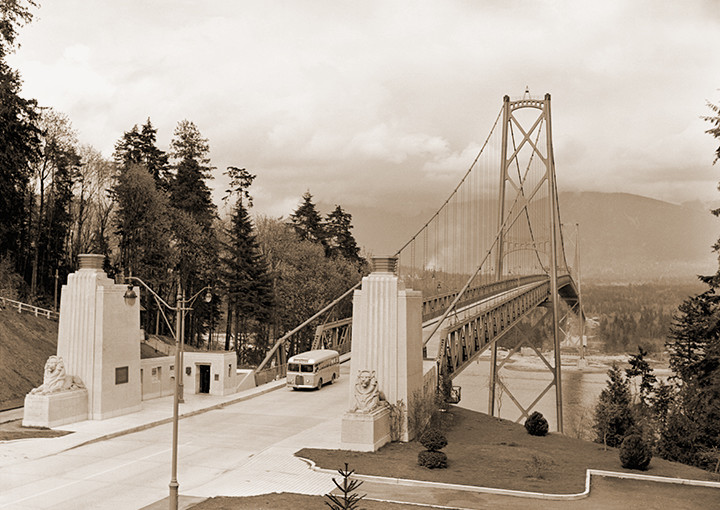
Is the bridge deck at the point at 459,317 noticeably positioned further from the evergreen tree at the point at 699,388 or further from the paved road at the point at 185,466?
the evergreen tree at the point at 699,388

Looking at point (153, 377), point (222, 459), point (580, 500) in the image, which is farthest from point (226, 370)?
point (580, 500)

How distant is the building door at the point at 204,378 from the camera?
3288 cm

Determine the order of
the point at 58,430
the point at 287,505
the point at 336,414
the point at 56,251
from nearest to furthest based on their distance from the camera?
the point at 287,505 → the point at 58,430 → the point at 336,414 → the point at 56,251

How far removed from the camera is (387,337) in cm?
2334

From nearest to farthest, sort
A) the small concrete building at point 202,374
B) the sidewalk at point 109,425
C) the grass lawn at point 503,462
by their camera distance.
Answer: the grass lawn at point 503,462 < the sidewalk at point 109,425 < the small concrete building at point 202,374

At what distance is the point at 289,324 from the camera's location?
6034 cm

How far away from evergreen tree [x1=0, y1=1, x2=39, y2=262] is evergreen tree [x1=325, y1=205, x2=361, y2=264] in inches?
1518

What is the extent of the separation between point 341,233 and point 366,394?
58.9 m

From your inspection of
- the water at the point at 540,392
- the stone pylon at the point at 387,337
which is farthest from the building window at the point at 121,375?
the water at the point at 540,392

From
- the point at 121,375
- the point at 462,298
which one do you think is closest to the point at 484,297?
the point at 462,298

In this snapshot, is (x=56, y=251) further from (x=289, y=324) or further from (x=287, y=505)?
(x=287, y=505)

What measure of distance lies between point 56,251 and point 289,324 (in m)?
A: 21.2

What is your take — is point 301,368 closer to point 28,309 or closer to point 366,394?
point 366,394

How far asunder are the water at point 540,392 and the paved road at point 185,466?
23.8 m
